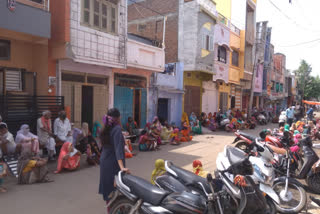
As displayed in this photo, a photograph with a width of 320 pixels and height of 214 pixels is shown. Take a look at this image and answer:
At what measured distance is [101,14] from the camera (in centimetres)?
942

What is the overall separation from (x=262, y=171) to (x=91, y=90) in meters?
7.30

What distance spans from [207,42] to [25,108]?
12064 millimetres

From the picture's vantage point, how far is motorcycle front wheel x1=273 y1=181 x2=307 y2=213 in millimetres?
4137

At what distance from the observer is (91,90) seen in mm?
9875

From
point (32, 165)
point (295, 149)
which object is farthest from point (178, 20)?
point (32, 165)

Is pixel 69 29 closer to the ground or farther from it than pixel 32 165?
farther from it

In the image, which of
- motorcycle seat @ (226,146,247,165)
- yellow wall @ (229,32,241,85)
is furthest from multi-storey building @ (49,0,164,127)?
yellow wall @ (229,32,241,85)

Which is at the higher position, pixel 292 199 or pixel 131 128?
pixel 131 128

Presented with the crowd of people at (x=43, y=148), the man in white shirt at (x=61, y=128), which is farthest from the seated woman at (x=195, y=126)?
the man in white shirt at (x=61, y=128)

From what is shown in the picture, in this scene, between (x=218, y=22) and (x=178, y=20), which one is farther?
(x=218, y=22)

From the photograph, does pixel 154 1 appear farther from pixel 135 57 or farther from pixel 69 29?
pixel 69 29

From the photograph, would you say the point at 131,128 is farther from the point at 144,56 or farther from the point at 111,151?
the point at 111,151

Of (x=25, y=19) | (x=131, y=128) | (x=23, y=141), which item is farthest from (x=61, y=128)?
(x=131, y=128)

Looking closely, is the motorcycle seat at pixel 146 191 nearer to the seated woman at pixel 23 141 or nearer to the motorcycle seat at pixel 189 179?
the motorcycle seat at pixel 189 179
